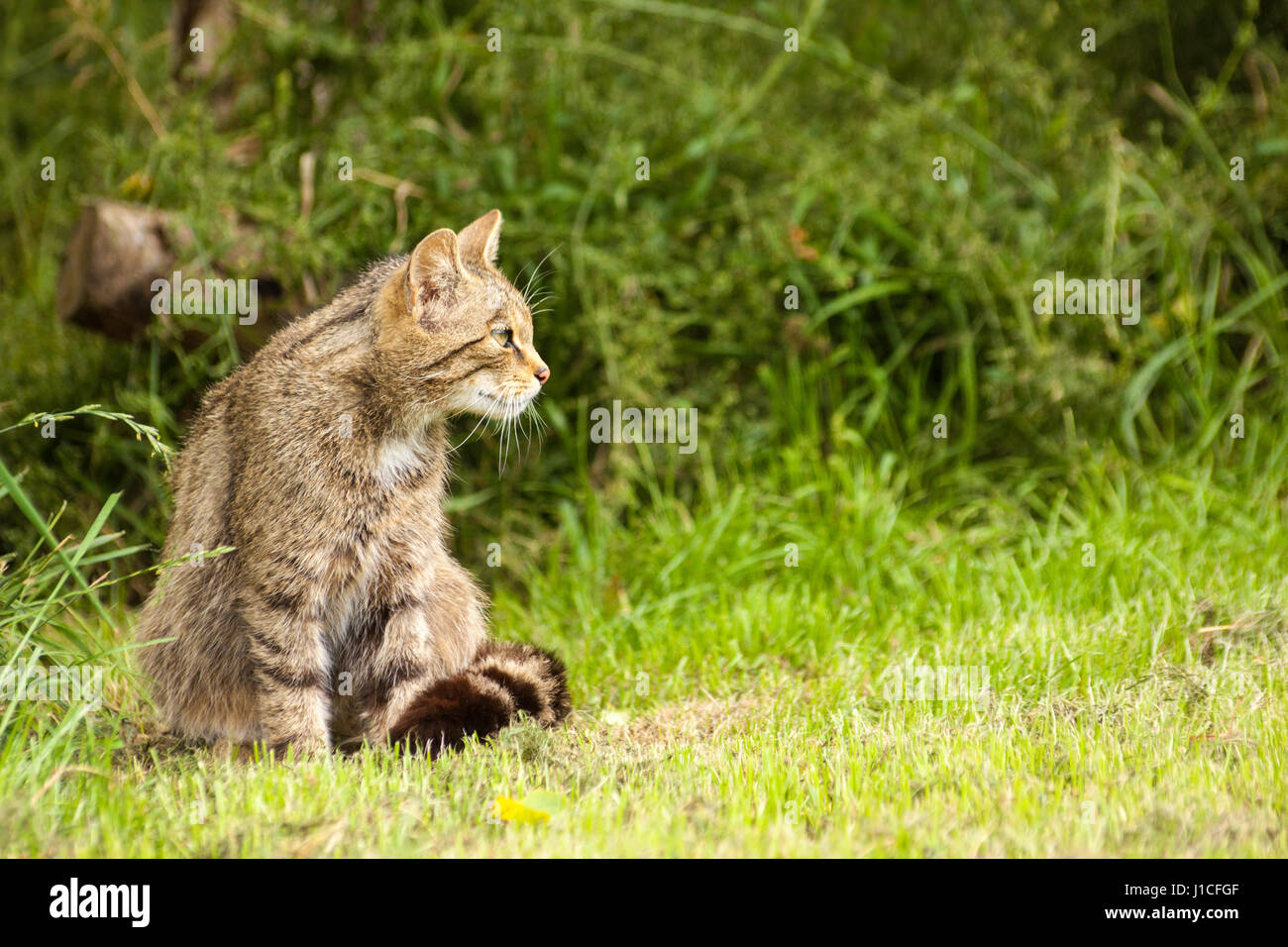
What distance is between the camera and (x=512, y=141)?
568 cm

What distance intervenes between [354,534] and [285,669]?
42cm

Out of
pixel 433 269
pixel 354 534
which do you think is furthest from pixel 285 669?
pixel 433 269

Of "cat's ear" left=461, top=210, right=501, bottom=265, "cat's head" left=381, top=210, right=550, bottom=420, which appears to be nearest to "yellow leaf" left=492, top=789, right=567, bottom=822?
"cat's head" left=381, top=210, right=550, bottom=420

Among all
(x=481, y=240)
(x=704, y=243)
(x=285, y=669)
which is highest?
(x=704, y=243)

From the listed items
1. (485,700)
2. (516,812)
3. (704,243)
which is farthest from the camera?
(704,243)

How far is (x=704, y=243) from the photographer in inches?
218

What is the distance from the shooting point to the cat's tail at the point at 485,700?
3.20 m

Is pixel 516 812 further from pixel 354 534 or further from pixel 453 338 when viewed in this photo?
pixel 453 338

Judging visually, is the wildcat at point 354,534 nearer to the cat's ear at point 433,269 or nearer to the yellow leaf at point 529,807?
the cat's ear at point 433,269

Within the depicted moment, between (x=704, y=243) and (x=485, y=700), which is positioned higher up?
(x=704, y=243)

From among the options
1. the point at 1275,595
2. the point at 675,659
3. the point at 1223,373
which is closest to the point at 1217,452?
the point at 1223,373

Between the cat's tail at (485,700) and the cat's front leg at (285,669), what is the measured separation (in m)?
0.27

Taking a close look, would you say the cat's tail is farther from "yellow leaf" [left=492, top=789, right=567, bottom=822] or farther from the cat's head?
the cat's head

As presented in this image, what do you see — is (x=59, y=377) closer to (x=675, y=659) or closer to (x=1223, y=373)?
(x=675, y=659)
